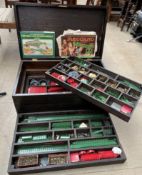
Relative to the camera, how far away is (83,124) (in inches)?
50.2

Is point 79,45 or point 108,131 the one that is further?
point 79,45

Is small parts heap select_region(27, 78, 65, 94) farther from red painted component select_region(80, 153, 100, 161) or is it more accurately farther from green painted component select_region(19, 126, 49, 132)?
red painted component select_region(80, 153, 100, 161)

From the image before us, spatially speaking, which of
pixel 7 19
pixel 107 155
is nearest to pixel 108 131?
pixel 107 155

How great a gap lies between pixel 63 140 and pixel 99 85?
0.46 meters

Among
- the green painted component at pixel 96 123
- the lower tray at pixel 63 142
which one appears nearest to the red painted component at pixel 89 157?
the lower tray at pixel 63 142

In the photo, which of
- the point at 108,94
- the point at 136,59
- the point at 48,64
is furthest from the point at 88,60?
the point at 136,59

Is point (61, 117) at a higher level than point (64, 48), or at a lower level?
lower

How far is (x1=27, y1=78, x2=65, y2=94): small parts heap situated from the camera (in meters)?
1.35

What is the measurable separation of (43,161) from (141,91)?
80 centimetres

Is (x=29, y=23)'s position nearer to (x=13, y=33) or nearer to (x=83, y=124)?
(x=83, y=124)

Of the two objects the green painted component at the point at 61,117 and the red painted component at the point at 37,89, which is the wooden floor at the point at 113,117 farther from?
the red painted component at the point at 37,89

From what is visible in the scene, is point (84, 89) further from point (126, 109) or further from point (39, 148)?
point (39, 148)

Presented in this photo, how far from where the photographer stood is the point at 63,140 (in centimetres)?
114

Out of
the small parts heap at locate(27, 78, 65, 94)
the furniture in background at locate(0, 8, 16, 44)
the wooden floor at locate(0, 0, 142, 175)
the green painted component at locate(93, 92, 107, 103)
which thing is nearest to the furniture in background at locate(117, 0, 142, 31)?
the wooden floor at locate(0, 0, 142, 175)
